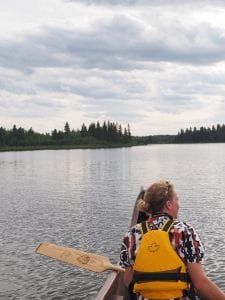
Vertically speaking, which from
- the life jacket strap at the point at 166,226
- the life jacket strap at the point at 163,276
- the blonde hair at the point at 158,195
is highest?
the blonde hair at the point at 158,195

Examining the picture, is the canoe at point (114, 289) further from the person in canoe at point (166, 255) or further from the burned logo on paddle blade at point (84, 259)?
the person in canoe at point (166, 255)

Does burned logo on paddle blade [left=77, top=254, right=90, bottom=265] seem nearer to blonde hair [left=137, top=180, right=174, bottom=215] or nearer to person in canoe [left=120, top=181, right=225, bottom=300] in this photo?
person in canoe [left=120, top=181, right=225, bottom=300]

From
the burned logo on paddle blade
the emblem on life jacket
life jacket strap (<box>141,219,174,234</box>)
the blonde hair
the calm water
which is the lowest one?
the calm water

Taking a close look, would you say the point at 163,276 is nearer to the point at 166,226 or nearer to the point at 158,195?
the point at 166,226

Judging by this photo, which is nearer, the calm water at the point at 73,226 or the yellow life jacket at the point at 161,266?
the yellow life jacket at the point at 161,266

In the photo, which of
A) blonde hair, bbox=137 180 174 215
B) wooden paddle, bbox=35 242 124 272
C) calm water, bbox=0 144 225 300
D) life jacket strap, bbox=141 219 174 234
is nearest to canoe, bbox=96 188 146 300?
wooden paddle, bbox=35 242 124 272

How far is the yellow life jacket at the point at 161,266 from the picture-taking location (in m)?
5.09

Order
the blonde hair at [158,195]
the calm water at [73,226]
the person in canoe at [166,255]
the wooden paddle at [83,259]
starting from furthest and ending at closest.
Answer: the calm water at [73,226] → the wooden paddle at [83,259] → the blonde hair at [158,195] → the person in canoe at [166,255]

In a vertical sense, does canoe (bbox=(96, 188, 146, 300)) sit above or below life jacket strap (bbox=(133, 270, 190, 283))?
below

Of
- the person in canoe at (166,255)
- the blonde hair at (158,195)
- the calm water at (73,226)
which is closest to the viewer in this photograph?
the person in canoe at (166,255)

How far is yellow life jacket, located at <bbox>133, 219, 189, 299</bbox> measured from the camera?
5.09 meters

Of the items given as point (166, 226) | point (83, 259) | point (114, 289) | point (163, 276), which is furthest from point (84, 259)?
point (166, 226)

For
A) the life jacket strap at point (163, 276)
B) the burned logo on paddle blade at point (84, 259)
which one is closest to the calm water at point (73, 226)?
the burned logo on paddle blade at point (84, 259)

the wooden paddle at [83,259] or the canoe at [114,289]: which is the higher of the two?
the wooden paddle at [83,259]
